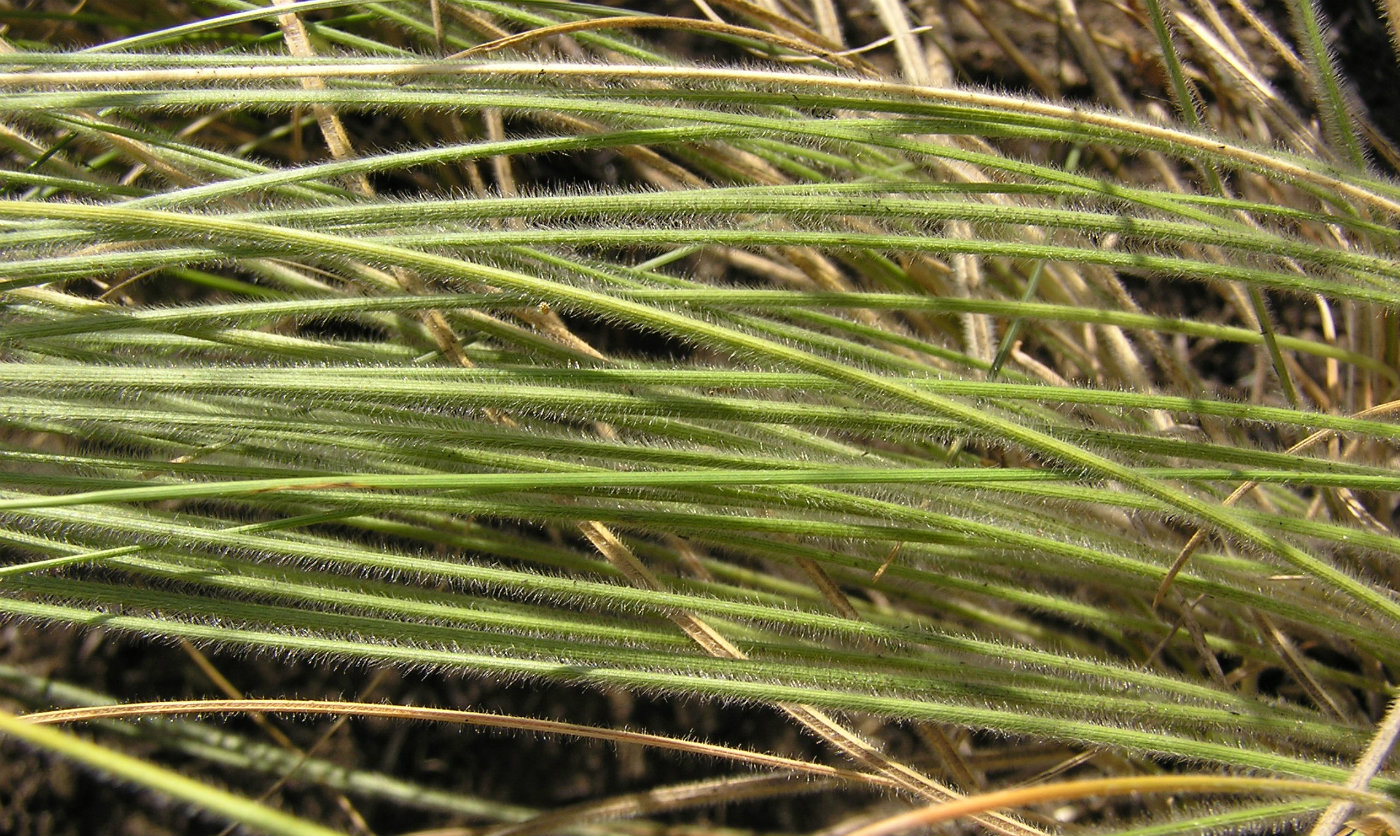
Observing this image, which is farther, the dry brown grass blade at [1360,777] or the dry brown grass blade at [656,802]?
the dry brown grass blade at [656,802]

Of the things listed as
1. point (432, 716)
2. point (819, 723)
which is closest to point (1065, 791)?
point (819, 723)

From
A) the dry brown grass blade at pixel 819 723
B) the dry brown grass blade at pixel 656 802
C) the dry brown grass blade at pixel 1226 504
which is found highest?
the dry brown grass blade at pixel 1226 504

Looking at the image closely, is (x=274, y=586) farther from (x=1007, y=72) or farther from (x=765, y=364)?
(x=1007, y=72)

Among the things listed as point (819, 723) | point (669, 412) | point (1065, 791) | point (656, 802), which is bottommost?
point (656, 802)

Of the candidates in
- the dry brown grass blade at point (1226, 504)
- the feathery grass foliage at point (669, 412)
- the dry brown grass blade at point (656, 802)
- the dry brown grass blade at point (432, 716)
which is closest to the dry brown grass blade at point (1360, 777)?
the feathery grass foliage at point (669, 412)

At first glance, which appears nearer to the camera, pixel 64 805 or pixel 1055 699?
pixel 1055 699

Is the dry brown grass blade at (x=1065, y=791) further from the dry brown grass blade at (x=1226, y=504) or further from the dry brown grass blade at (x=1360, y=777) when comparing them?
the dry brown grass blade at (x=1226, y=504)

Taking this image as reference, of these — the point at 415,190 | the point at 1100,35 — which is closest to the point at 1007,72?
the point at 1100,35

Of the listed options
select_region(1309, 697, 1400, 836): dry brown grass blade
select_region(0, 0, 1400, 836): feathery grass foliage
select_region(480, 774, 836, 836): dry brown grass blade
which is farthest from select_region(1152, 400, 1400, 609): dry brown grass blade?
select_region(480, 774, 836, 836): dry brown grass blade

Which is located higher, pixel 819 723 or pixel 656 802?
pixel 819 723

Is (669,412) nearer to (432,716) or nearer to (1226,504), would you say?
(432,716)

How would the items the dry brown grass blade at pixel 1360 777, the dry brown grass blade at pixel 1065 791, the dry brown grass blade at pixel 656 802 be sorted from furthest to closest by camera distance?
the dry brown grass blade at pixel 656 802
the dry brown grass blade at pixel 1360 777
the dry brown grass blade at pixel 1065 791
